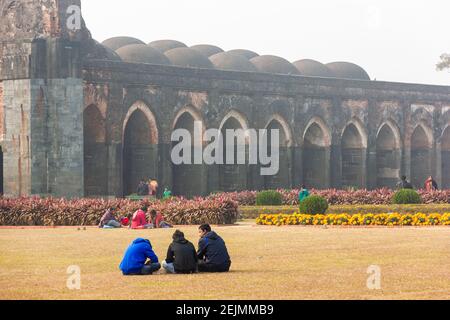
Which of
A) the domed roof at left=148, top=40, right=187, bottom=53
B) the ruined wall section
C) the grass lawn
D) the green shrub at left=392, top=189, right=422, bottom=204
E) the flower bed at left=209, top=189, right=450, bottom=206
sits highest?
the domed roof at left=148, top=40, right=187, bottom=53

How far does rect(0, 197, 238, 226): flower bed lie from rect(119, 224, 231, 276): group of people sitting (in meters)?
11.4

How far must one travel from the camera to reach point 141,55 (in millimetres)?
42188

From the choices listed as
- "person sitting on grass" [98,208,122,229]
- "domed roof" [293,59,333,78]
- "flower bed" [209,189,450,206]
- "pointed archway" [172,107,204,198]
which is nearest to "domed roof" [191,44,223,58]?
"domed roof" [293,59,333,78]

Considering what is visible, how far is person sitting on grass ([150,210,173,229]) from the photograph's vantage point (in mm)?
26094

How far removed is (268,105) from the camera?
43.3 metres

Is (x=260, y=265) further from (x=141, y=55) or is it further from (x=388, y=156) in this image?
(x=388, y=156)

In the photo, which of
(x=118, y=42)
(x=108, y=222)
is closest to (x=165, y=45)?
(x=118, y=42)

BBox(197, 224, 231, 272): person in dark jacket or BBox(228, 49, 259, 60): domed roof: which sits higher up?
BBox(228, 49, 259, 60): domed roof

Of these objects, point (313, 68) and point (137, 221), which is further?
point (313, 68)

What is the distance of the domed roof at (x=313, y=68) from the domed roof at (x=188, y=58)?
257 inches

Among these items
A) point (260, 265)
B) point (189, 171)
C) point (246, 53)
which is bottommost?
point (189, 171)

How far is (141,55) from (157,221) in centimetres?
1693

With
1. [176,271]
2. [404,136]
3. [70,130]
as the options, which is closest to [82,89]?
[70,130]

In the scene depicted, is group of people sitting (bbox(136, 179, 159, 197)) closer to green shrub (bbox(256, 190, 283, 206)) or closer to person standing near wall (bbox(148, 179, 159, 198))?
person standing near wall (bbox(148, 179, 159, 198))
